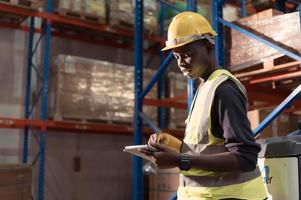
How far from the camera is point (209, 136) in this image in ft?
6.81

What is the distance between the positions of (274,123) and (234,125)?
3581 mm

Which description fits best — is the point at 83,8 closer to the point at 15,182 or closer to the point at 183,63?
the point at 15,182

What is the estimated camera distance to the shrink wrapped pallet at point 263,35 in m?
4.48

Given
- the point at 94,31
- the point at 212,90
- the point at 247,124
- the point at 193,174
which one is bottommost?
the point at 193,174

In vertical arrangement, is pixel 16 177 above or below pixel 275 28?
below

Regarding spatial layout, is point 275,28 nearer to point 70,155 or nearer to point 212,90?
point 212,90

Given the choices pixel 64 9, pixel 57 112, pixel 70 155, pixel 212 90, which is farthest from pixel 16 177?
pixel 212 90

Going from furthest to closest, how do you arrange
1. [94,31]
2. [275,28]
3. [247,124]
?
[94,31] < [275,28] < [247,124]

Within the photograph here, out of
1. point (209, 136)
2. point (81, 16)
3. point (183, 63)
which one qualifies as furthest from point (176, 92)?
point (209, 136)

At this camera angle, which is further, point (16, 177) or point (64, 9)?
point (64, 9)

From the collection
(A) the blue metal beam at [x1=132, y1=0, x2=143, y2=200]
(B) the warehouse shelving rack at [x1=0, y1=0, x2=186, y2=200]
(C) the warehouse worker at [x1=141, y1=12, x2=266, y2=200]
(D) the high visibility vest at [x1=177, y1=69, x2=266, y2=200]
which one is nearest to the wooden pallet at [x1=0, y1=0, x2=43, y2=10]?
(B) the warehouse shelving rack at [x1=0, y1=0, x2=186, y2=200]

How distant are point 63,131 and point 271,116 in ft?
17.7

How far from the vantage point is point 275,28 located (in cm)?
469

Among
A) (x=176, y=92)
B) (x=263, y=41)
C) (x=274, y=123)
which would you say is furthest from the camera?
(x=176, y=92)
